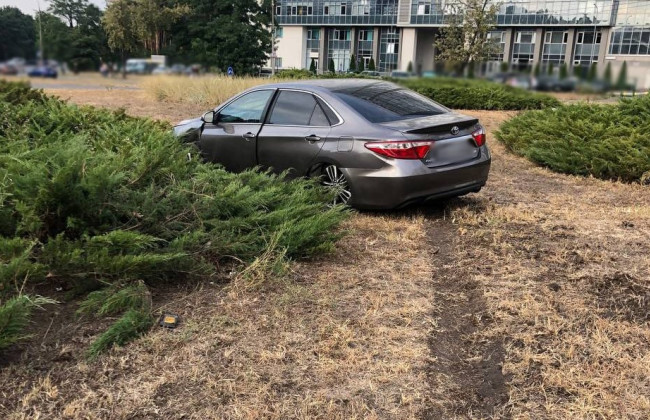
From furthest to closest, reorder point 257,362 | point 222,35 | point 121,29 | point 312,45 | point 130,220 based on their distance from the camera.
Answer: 1. point 312,45
2. point 222,35
3. point 121,29
4. point 130,220
5. point 257,362

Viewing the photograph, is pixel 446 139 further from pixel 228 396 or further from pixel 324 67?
pixel 324 67

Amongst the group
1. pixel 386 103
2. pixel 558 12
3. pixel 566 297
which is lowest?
pixel 566 297

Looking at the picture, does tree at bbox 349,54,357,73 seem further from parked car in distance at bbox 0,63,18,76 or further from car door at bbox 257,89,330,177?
parked car in distance at bbox 0,63,18,76

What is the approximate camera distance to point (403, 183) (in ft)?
18.3

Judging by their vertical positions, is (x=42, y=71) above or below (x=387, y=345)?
above

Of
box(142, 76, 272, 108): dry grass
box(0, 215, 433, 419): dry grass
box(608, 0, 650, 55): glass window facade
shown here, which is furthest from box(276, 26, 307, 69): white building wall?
box(0, 215, 433, 419): dry grass

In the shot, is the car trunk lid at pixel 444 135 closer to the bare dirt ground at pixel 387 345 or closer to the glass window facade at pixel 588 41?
the bare dirt ground at pixel 387 345

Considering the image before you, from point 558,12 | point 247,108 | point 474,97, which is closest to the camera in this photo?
point 247,108

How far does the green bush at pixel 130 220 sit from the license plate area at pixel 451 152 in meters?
1.18

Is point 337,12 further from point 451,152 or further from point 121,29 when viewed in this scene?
point 121,29

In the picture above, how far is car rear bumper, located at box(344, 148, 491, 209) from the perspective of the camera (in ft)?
18.3

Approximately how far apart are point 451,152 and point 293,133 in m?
1.69

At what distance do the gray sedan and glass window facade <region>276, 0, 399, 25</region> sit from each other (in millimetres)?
59994

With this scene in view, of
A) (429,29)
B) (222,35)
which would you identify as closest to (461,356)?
(222,35)
